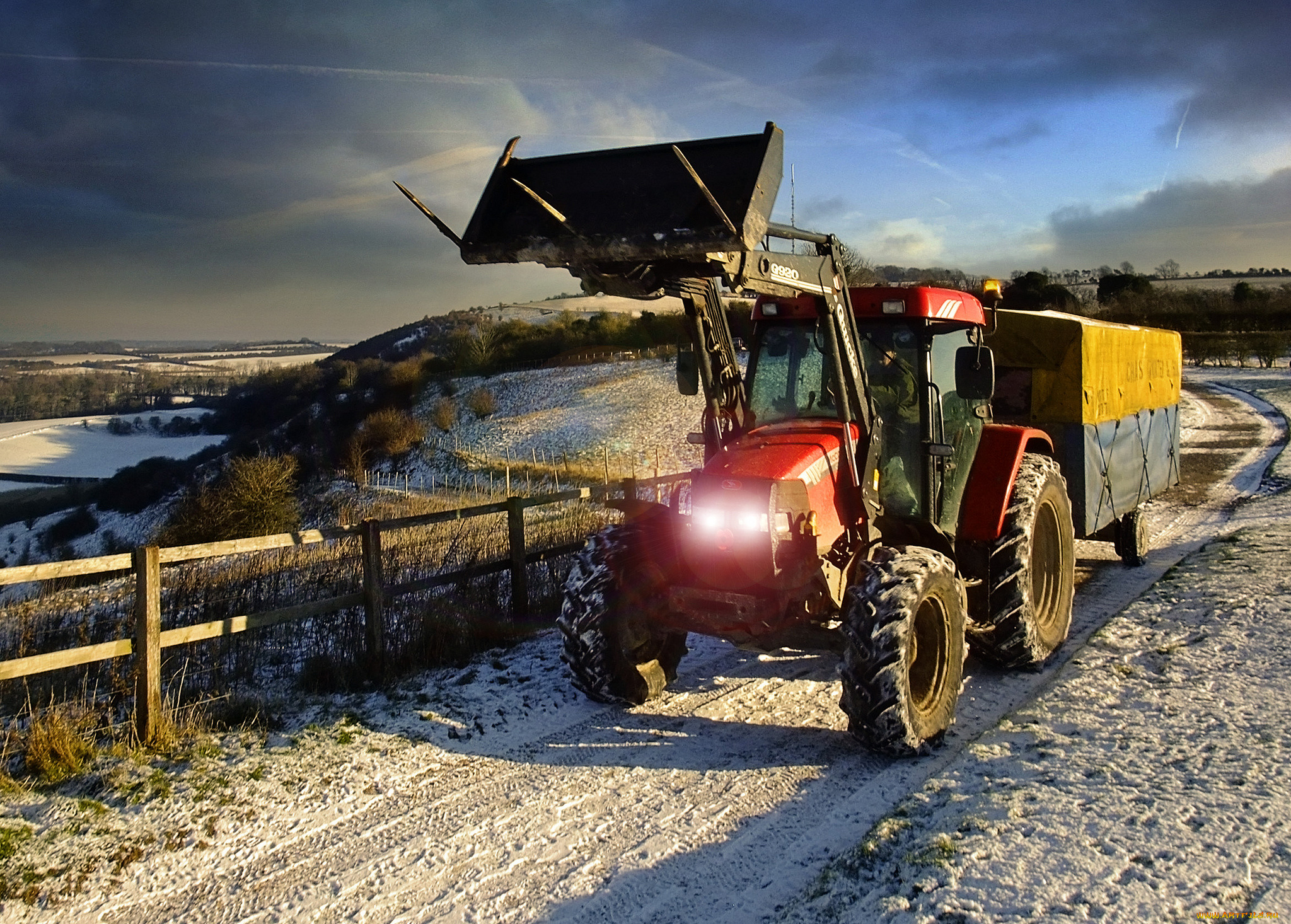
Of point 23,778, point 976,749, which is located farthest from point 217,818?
point 976,749

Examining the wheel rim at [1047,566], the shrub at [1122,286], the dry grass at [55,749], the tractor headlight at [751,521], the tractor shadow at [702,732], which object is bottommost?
the tractor shadow at [702,732]

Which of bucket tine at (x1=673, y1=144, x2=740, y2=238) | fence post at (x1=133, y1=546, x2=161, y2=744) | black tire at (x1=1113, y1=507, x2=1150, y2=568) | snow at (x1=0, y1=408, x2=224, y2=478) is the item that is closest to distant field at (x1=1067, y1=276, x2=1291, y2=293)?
black tire at (x1=1113, y1=507, x2=1150, y2=568)

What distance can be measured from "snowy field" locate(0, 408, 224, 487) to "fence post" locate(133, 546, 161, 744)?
116ft

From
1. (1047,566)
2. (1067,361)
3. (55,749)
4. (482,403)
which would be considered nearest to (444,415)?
(482,403)

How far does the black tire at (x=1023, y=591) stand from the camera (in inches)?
250

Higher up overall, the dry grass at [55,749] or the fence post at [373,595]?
the fence post at [373,595]

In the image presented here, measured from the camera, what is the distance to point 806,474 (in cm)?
540

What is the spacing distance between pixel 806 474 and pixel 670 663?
76.2 inches

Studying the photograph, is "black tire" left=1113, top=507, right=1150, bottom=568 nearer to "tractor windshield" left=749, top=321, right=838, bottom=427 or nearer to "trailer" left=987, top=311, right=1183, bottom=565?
"trailer" left=987, top=311, right=1183, bottom=565

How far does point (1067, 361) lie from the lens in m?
8.28

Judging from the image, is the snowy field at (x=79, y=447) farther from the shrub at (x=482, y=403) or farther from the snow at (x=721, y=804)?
the snow at (x=721, y=804)

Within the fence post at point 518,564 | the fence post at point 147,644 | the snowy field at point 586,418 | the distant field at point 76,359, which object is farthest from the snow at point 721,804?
the distant field at point 76,359

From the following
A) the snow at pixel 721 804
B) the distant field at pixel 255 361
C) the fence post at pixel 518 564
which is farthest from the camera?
the distant field at pixel 255 361

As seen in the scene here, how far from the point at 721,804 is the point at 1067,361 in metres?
5.76
